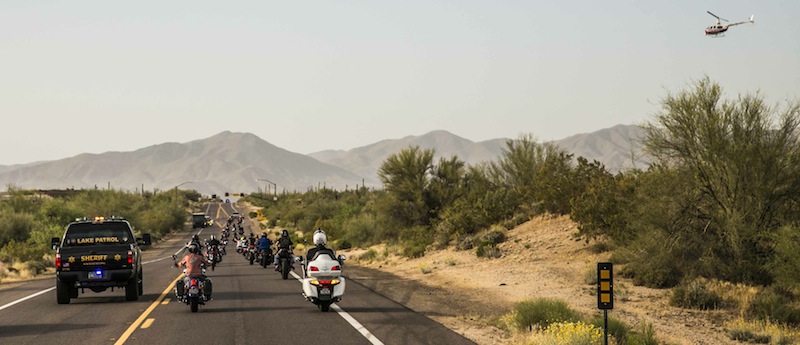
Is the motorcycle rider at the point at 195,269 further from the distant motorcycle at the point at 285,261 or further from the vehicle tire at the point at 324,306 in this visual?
the distant motorcycle at the point at 285,261

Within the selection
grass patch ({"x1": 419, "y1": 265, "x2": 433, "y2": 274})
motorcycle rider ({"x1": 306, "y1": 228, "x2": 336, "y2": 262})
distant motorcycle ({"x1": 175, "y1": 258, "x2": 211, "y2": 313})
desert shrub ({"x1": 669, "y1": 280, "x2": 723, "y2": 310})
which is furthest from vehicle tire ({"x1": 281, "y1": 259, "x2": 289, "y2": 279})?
desert shrub ({"x1": 669, "y1": 280, "x2": 723, "y2": 310})

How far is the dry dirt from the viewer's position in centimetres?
1898

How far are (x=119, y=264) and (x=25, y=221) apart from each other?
39628mm

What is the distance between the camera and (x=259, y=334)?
50.8ft

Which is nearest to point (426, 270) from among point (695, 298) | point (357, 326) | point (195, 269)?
point (695, 298)

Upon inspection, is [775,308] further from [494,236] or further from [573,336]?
[494,236]

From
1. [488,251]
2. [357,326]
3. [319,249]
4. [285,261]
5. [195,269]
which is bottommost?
[357,326]

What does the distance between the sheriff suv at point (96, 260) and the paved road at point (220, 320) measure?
50cm

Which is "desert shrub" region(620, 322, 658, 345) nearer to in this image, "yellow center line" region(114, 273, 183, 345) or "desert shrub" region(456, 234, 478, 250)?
"yellow center line" region(114, 273, 183, 345)

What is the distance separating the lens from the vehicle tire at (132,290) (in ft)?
72.1

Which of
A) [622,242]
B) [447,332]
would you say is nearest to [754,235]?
[622,242]

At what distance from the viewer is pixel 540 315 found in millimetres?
17062

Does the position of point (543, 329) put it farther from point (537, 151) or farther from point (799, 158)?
point (537, 151)

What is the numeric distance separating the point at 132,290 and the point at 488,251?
17569 millimetres
